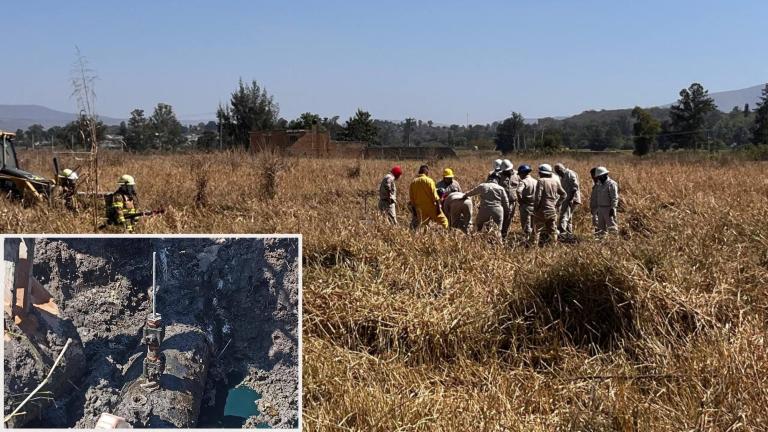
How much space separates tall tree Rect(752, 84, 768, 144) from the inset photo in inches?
1980

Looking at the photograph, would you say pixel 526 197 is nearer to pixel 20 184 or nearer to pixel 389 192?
pixel 389 192

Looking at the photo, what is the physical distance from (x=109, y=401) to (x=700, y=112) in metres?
55.9

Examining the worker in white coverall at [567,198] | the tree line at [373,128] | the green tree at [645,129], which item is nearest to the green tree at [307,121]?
the tree line at [373,128]

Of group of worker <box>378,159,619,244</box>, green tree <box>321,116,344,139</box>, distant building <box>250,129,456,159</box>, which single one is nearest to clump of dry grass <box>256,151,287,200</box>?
group of worker <box>378,159,619,244</box>

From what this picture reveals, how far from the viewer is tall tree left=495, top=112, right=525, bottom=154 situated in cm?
6412

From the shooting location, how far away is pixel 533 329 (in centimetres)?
514

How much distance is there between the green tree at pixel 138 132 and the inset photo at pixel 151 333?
183ft

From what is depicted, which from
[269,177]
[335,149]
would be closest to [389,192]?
[269,177]

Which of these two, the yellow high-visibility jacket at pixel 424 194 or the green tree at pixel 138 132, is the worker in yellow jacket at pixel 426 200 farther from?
the green tree at pixel 138 132

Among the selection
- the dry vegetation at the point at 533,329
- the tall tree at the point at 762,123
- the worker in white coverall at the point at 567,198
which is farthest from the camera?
the tall tree at the point at 762,123

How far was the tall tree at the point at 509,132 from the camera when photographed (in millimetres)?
64125

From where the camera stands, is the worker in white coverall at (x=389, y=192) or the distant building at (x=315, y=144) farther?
the distant building at (x=315, y=144)

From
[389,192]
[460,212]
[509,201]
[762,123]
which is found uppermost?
[762,123]

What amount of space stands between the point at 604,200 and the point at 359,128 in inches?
1967
